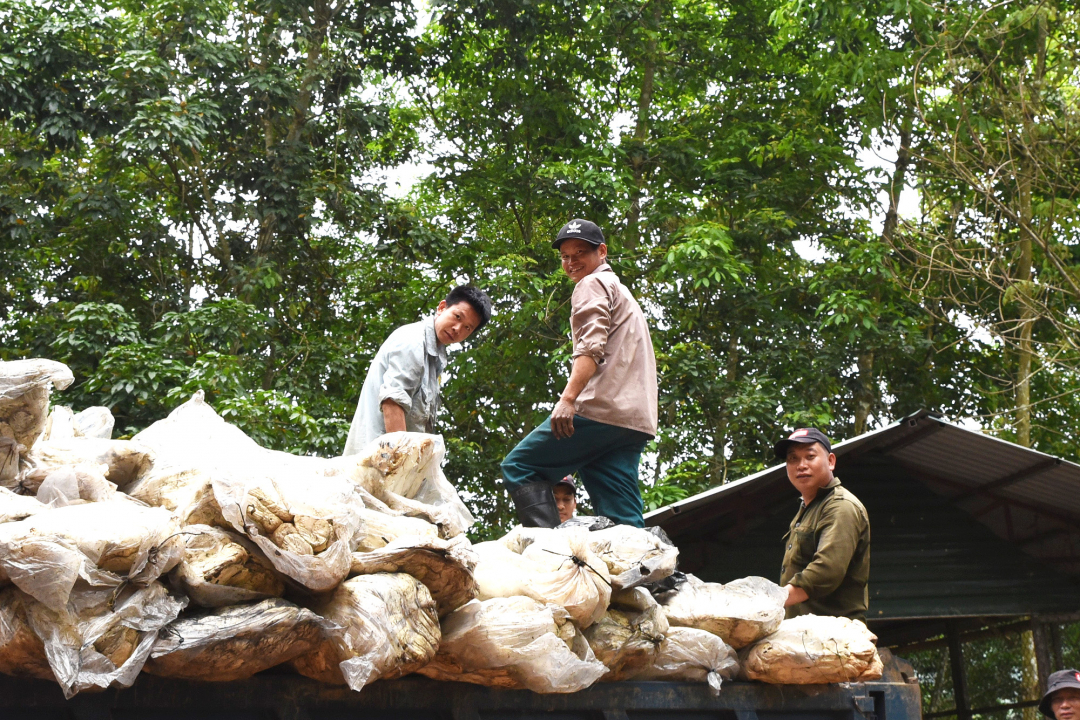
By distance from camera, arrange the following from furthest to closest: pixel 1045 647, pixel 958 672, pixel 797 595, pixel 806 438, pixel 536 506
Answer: pixel 958 672 < pixel 1045 647 < pixel 806 438 < pixel 536 506 < pixel 797 595

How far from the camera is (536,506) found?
12.8 ft

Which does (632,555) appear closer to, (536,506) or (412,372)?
(536,506)

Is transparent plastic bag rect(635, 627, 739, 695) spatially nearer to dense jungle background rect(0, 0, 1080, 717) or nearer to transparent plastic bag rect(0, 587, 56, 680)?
transparent plastic bag rect(0, 587, 56, 680)

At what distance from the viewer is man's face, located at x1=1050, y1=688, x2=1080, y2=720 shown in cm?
446

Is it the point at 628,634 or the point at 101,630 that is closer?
the point at 101,630

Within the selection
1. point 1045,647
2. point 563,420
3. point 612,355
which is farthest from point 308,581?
point 1045,647

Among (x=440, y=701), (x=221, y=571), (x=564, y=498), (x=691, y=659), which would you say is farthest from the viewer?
(x=564, y=498)

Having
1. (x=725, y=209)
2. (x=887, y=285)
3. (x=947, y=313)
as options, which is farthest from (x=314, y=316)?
(x=947, y=313)

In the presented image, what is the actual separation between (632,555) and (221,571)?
1.26m

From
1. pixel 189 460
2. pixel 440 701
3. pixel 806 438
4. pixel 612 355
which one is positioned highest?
pixel 612 355

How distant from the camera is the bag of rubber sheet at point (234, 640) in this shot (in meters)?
1.99

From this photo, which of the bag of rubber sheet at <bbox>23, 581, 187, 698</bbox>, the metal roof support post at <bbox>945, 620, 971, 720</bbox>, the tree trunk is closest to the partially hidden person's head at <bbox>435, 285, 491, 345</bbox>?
the bag of rubber sheet at <bbox>23, 581, 187, 698</bbox>

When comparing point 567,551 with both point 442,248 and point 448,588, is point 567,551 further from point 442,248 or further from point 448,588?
point 442,248

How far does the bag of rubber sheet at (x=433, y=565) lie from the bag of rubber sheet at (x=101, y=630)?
0.44 m
